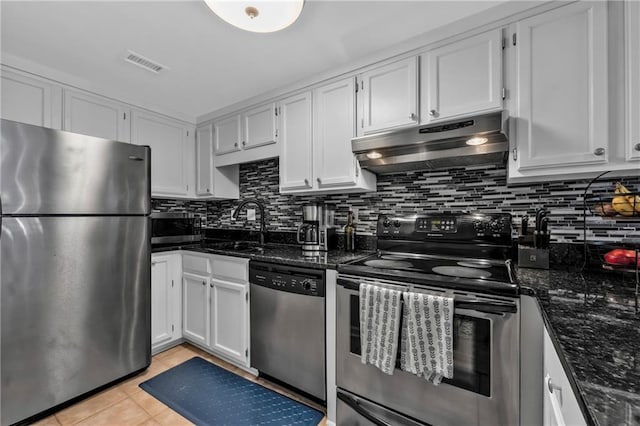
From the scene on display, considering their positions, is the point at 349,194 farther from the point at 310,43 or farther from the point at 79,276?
the point at 79,276

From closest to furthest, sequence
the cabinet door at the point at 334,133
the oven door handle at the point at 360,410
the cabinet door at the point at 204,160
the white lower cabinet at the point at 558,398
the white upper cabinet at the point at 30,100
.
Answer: the white lower cabinet at the point at 558,398, the oven door handle at the point at 360,410, the white upper cabinet at the point at 30,100, the cabinet door at the point at 334,133, the cabinet door at the point at 204,160

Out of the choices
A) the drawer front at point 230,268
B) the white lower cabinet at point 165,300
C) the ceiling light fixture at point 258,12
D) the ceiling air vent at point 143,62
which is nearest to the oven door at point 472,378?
the drawer front at point 230,268

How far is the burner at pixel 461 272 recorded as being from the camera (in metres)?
1.36

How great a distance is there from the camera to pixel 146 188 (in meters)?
2.09

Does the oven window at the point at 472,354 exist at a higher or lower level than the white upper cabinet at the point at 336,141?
lower

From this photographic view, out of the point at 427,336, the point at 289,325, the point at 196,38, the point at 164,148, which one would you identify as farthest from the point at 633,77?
the point at 164,148

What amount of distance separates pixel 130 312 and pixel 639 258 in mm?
2920

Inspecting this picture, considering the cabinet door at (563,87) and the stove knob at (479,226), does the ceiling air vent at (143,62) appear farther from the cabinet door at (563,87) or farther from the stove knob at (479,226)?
the stove knob at (479,226)

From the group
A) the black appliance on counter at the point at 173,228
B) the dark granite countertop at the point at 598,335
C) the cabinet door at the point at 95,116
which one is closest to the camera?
the dark granite countertop at the point at 598,335

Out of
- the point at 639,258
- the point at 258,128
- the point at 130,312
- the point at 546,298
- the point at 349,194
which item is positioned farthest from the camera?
the point at 258,128

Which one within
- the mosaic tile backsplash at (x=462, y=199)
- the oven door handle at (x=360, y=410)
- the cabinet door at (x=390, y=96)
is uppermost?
the cabinet door at (x=390, y=96)

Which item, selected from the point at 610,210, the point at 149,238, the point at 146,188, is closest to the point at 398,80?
the point at 610,210

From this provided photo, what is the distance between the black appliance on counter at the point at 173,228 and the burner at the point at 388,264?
1.92 metres

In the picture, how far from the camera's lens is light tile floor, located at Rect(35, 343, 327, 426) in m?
1.63
